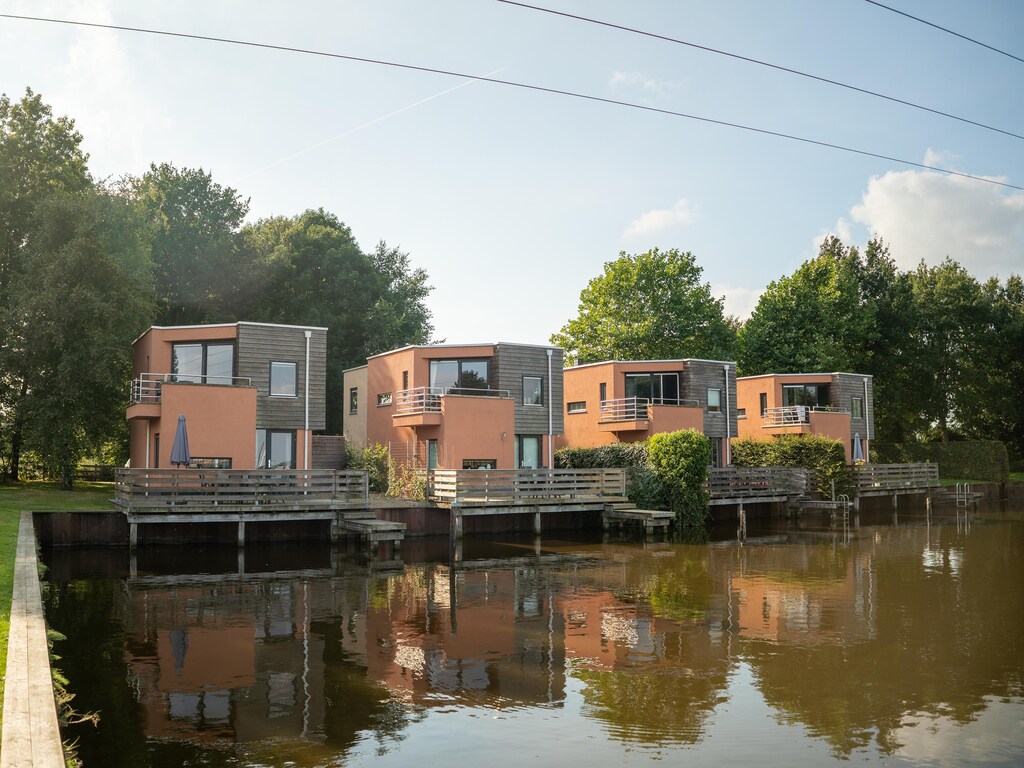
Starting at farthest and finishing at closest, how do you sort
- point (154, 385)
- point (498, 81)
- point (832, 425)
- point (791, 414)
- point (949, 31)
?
1. point (791, 414)
2. point (832, 425)
3. point (154, 385)
4. point (498, 81)
5. point (949, 31)

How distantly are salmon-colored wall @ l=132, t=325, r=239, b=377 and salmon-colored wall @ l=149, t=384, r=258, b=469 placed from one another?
204 cm

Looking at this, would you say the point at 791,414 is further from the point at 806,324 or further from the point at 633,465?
the point at 633,465

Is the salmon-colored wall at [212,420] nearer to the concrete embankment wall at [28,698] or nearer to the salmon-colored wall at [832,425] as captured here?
the concrete embankment wall at [28,698]

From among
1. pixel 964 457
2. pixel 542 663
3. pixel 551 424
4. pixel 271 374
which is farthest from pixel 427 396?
pixel 964 457

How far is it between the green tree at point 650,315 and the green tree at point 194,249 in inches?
840

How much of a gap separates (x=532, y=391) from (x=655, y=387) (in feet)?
27.0

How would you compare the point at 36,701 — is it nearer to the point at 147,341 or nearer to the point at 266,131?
the point at 266,131

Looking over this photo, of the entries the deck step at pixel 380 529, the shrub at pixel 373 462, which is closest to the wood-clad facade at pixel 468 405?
the shrub at pixel 373 462

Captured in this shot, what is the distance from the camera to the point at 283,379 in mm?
29547

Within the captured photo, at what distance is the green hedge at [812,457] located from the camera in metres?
36.6

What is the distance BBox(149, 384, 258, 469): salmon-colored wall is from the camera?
26.3 metres

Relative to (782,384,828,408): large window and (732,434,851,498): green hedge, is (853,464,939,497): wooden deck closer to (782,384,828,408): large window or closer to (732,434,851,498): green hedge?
(732,434,851,498): green hedge

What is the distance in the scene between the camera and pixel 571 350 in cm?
5516

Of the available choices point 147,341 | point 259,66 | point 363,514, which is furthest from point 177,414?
point 259,66
